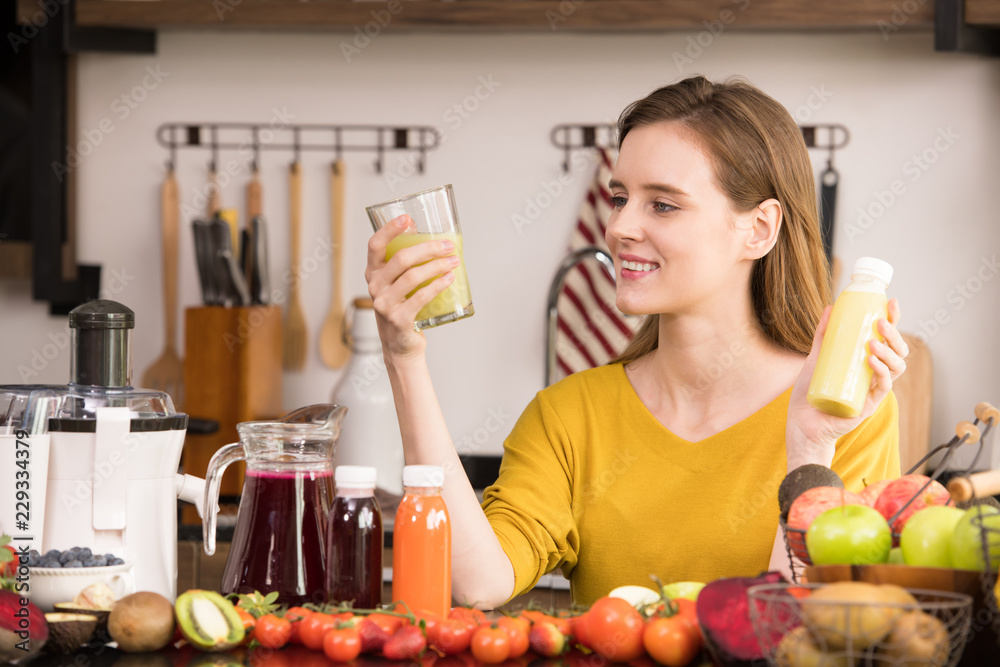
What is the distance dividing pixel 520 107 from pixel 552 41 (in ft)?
0.61

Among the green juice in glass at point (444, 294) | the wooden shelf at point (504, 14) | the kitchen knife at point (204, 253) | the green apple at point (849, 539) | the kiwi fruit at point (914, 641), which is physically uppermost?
the wooden shelf at point (504, 14)

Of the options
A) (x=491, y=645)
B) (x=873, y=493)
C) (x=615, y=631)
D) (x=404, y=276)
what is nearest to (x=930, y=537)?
(x=873, y=493)

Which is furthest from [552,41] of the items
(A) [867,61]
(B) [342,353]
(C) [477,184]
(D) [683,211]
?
(D) [683,211]

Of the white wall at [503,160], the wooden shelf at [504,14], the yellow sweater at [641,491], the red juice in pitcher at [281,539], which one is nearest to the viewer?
the red juice in pitcher at [281,539]

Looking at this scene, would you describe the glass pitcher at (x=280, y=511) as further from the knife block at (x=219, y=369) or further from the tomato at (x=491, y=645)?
the knife block at (x=219, y=369)

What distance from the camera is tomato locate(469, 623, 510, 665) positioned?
86 centimetres

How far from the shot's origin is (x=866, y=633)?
0.68 metres

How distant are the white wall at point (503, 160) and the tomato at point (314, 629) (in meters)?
1.79

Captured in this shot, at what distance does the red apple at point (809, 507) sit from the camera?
0.86 metres

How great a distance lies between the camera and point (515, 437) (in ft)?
5.10

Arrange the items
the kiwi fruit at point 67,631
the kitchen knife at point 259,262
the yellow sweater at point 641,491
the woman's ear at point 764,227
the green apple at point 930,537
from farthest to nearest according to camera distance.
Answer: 1. the kitchen knife at point 259,262
2. the woman's ear at point 764,227
3. the yellow sweater at point 641,491
4. the kiwi fruit at point 67,631
5. the green apple at point 930,537

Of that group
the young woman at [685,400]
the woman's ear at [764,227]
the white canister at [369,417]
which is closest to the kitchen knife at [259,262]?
the white canister at [369,417]

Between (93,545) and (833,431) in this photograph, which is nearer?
(93,545)

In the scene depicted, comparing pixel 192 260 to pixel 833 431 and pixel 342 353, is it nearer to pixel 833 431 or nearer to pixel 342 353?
pixel 342 353
